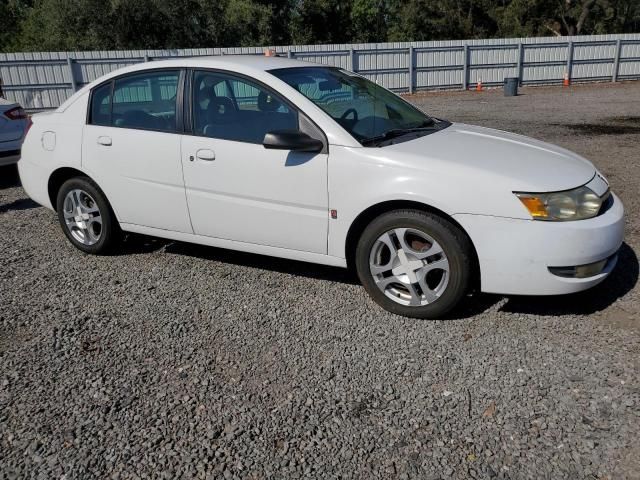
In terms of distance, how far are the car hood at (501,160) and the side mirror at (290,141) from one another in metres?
0.51

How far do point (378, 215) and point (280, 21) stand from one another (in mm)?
37146

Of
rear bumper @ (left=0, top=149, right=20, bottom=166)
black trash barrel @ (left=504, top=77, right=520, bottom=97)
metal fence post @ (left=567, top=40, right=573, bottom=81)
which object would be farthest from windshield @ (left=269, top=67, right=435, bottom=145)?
metal fence post @ (left=567, top=40, right=573, bottom=81)

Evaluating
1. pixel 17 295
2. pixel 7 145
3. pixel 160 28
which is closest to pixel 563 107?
pixel 7 145

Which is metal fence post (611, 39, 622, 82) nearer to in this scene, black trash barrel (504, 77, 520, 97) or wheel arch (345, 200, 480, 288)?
black trash barrel (504, 77, 520, 97)

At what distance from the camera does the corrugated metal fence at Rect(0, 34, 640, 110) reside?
810 inches

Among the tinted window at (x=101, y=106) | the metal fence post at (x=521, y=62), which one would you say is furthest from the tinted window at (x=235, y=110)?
the metal fence post at (x=521, y=62)

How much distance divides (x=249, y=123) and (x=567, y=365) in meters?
2.61

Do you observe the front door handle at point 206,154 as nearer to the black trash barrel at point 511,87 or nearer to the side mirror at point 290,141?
the side mirror at point 290,141

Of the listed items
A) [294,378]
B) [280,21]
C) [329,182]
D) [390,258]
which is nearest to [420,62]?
[280,21]

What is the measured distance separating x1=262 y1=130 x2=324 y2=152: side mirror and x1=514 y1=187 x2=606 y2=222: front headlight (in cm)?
133

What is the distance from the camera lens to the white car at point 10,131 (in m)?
7.92

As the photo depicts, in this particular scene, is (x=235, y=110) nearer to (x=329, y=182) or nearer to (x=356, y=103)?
(x=356, y=103)

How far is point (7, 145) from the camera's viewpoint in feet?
26.1

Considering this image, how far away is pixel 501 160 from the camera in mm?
3723
